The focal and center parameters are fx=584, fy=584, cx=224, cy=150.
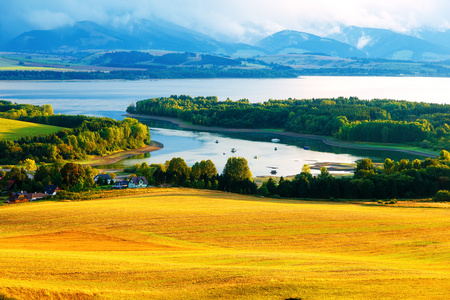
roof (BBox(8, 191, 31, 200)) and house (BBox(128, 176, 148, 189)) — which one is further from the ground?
house (BBox(128, 176, 148, 189))

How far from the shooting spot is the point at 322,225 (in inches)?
731

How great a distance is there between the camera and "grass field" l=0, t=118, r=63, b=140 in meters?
50.4

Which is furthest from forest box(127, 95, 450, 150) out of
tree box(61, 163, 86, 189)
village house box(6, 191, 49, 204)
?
village house box(6, 191, 49, 204)

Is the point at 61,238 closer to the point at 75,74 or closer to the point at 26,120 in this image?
the point at 26,120

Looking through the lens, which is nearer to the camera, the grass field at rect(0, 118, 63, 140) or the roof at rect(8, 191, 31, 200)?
the roof at rect(8, 191, 31, 200)

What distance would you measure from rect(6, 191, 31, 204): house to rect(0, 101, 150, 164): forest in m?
16.5

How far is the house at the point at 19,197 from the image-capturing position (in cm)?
2558

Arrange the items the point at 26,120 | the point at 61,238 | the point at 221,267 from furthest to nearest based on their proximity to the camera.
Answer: the point at 26,120, the point at 61,238, the point at 221,267

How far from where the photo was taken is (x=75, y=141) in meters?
46.8

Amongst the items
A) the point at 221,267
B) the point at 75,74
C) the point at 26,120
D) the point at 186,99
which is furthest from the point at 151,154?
the point at 75,74

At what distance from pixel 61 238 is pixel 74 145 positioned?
3096 centimetres

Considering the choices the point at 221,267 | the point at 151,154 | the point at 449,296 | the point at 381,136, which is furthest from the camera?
the point at 381,136

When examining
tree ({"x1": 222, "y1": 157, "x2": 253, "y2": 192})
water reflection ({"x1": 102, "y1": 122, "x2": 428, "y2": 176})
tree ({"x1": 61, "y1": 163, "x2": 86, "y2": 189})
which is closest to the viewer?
tree ({"x1": 61, "y1": 163, "x2": 86, "y2": 189})

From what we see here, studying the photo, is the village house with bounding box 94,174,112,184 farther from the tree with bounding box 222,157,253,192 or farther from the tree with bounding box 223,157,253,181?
the tree with bounding box 223,157,253,181
